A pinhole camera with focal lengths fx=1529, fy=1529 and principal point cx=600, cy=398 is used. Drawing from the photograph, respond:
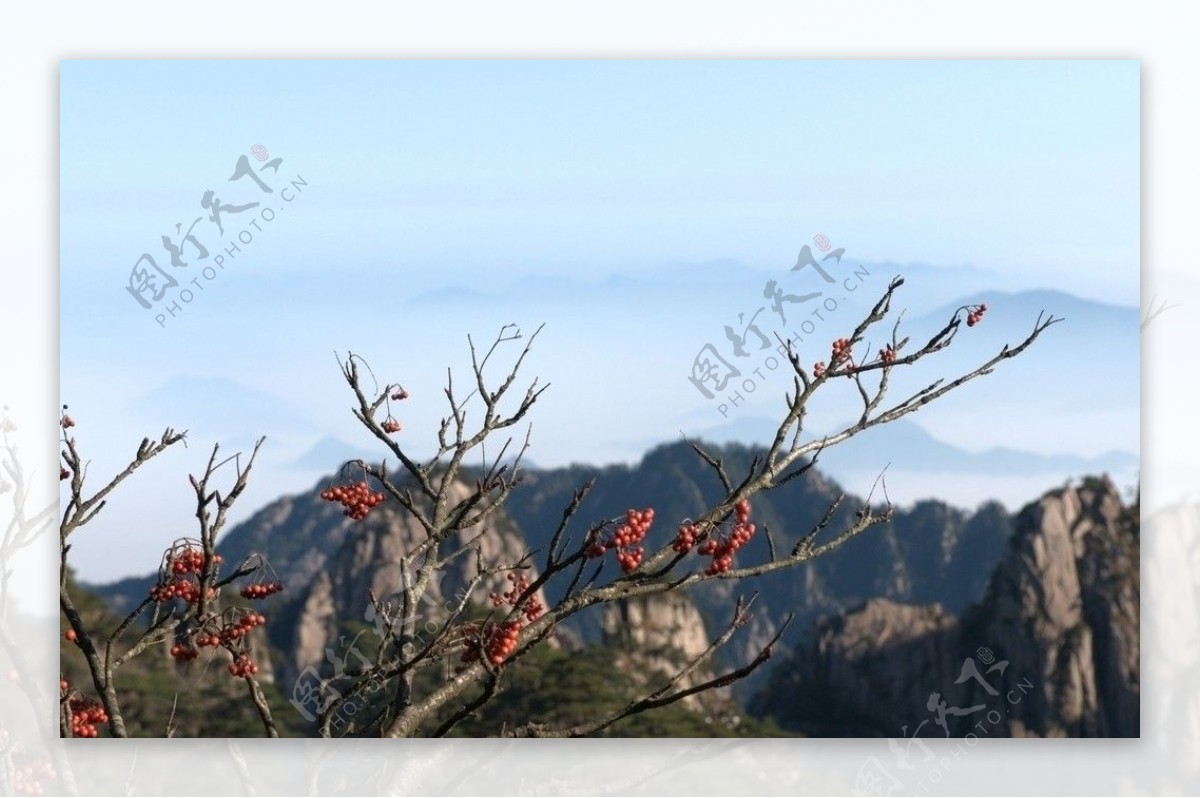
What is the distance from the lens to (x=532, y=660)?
704 cm

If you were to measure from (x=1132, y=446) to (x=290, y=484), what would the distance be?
242 centimetres

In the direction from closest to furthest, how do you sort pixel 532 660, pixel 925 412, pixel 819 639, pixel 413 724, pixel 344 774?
pixel 413 724 → pixel 344 774 → pixel 925 412 → pixel 819 639 → pixel 532 660

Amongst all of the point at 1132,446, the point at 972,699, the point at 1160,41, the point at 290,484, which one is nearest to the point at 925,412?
the point at 1132,446

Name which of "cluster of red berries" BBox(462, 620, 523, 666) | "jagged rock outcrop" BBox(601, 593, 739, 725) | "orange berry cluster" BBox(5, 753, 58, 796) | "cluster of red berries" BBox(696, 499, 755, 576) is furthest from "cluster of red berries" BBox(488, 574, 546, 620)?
"jagged rock outcrop" BBox(601, 593, 739, 725)

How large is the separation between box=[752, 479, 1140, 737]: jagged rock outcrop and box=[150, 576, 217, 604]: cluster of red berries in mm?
2042

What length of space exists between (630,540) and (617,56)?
1.85 metres

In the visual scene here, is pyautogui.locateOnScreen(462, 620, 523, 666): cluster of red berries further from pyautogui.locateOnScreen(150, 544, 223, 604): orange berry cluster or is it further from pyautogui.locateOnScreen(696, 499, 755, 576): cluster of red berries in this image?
pyautogui.locateOnScreen(150, 544, 223, 604): orange berry cluster

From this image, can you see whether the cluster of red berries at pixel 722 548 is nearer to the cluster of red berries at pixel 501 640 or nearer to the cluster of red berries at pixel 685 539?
the cluster of red berries at pixel 685 539

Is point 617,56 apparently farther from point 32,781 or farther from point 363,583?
point 32,781

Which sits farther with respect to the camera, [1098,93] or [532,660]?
[532,660]

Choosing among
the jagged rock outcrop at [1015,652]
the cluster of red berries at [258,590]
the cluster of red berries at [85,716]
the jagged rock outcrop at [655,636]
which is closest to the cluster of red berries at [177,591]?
the cluster of red berries at [258,590]

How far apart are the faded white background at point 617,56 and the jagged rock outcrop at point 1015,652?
128 millimetres

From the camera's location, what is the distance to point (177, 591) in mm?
3320

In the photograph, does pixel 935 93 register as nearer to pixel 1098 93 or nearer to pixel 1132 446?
pixel 1098 93
